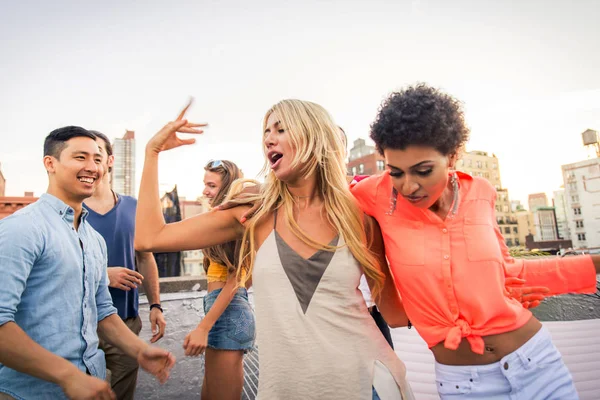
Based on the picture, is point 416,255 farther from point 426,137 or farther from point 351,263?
point 426,137

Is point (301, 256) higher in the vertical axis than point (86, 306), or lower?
higher

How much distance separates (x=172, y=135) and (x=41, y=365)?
1.10m

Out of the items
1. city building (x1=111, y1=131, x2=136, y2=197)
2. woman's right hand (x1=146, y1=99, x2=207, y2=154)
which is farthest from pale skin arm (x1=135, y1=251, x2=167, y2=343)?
city building (x1=111, y1=131, x2=136, y2=197)

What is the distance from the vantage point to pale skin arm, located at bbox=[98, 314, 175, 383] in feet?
6.51

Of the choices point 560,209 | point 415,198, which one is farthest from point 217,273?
point 560,209

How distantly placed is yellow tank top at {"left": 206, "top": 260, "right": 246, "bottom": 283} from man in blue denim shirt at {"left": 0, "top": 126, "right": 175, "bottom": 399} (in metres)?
0.81

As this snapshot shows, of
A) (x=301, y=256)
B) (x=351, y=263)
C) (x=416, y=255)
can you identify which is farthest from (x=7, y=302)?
(x=416, y=255)

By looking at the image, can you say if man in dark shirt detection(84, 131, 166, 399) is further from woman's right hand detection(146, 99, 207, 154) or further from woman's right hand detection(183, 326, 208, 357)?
woman's right hand detection(146, 99, 207, 154)

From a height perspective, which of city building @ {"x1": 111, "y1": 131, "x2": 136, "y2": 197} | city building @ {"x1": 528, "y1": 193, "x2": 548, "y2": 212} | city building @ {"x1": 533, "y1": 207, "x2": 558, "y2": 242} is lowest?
city building @ {"x1": 533, "y1": 207, "x2": 558, "y2": 242}

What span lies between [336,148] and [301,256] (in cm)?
59

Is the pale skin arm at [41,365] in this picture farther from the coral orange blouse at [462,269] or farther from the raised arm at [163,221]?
the coral orange blouse at [462,269]

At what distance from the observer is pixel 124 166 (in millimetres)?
48250

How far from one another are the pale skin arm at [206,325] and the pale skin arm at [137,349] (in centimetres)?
35

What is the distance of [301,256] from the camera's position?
154cm
